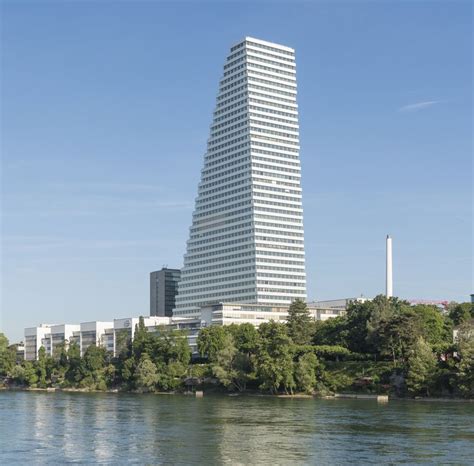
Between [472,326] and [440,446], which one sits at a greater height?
[472,326]

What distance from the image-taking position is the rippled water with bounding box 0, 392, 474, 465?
257ft

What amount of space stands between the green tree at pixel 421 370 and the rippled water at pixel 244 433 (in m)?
8.08

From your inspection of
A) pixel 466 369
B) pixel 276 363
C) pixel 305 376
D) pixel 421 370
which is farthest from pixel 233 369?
pixel 466 369

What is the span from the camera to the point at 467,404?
13488 centimetres

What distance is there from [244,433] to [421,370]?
65044 mm

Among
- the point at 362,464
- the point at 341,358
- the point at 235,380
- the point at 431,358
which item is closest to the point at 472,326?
the point at 431,358

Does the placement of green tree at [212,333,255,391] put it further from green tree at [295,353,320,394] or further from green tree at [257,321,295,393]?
green tree at [295,353,320,394]

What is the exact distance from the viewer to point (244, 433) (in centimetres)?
9656

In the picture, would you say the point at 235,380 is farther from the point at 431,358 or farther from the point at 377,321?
the point at 431,358

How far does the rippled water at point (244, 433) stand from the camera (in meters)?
78.4

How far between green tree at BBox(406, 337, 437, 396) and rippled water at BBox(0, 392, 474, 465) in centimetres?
808

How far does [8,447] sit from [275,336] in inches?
3739

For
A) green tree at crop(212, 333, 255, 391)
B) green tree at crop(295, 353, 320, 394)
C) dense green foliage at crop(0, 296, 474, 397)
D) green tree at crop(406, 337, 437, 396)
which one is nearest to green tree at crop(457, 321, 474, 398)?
dense green foliage at crop(0, 296, 474, 397)

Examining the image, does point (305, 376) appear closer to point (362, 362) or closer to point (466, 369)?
point (362, 362)
